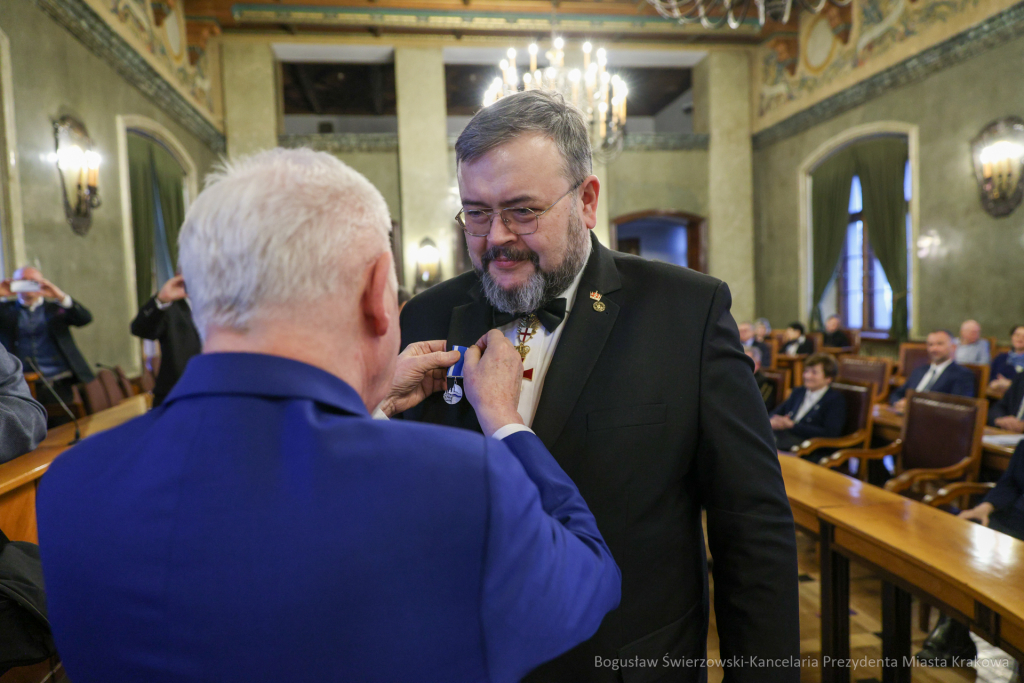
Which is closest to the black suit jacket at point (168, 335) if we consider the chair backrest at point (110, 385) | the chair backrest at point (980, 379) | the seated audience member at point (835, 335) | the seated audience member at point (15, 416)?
the chair backrest at point (110, 385)

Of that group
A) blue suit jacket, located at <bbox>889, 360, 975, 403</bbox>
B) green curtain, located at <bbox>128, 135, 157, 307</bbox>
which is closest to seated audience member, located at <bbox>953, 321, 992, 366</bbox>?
blue suit jacket, located at <bbox>889, 360, 975, 403</bbox>

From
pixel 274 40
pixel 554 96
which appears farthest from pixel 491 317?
pixel 274 40

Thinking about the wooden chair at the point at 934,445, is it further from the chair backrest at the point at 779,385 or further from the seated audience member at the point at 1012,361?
the seated audience member at the point at 1012,361

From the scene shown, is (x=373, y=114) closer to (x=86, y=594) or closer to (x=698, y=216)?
(x=698, y=216)

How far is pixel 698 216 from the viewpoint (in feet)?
39.4

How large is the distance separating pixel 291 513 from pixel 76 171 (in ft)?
22.6

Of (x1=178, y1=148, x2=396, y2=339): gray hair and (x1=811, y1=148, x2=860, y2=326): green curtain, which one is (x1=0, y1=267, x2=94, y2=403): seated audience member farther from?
(x1=811, y1=148, x2=860, y2=326): green curtain

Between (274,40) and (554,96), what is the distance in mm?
11226

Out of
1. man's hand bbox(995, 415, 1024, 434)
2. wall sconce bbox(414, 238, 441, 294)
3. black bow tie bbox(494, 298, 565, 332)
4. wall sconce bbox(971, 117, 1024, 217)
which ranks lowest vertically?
man's hand bbox(995, 415, 1024, 434)

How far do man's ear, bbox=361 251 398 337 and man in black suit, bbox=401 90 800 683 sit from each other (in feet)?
1.50

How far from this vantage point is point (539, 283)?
1.27 metres

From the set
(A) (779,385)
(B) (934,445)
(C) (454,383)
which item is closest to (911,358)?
(A) (779,385)

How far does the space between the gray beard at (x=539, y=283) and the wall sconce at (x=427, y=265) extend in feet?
32.5

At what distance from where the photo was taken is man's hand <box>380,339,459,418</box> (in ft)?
3.83
